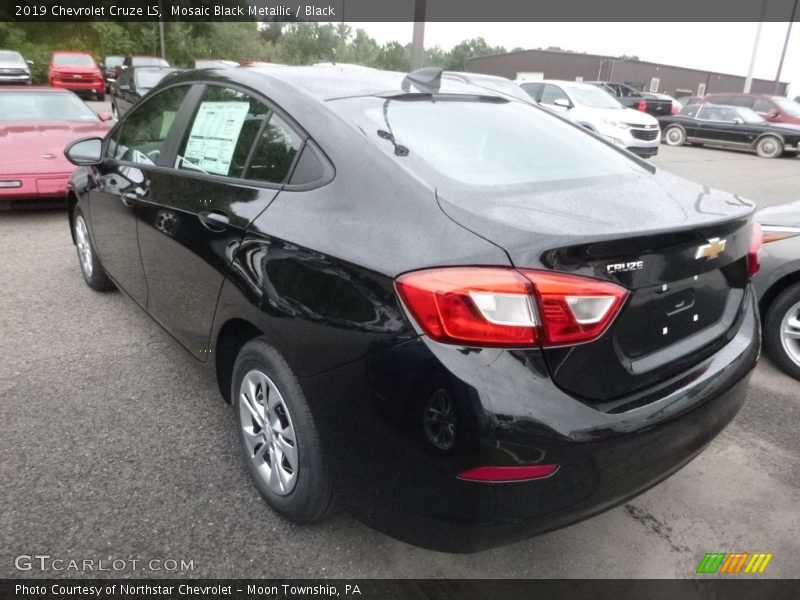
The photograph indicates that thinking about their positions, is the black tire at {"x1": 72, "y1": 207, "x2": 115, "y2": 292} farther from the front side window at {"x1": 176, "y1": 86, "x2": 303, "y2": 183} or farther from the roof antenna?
the roof antenna

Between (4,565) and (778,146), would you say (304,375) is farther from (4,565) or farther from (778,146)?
(778,146)

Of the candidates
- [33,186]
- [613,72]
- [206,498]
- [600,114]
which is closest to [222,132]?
[206,498]

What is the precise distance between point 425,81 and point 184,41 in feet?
147

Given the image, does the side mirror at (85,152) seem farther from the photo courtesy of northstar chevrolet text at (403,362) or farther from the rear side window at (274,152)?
the rear side window at (274,152)

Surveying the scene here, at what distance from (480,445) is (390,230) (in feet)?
2.17

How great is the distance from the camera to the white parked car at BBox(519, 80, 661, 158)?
12.8 meters

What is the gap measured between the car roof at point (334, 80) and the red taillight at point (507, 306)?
1147 mm

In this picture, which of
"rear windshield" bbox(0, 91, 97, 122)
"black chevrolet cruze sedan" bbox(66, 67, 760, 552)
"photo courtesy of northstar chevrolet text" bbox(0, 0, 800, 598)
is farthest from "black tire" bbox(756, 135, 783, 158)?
"black chevrolet cruze sedan" bbox(66, 67, 760, 552)

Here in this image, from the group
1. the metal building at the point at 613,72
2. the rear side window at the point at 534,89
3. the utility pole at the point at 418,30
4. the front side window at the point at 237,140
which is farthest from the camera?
the metal building at the point at 613,72

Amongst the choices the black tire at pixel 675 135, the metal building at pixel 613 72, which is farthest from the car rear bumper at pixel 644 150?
the metal building at pixel 613 72

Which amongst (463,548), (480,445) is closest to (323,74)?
(480,445)

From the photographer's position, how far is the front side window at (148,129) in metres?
3.14

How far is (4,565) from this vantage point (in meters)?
2.08

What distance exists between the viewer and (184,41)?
137ft
